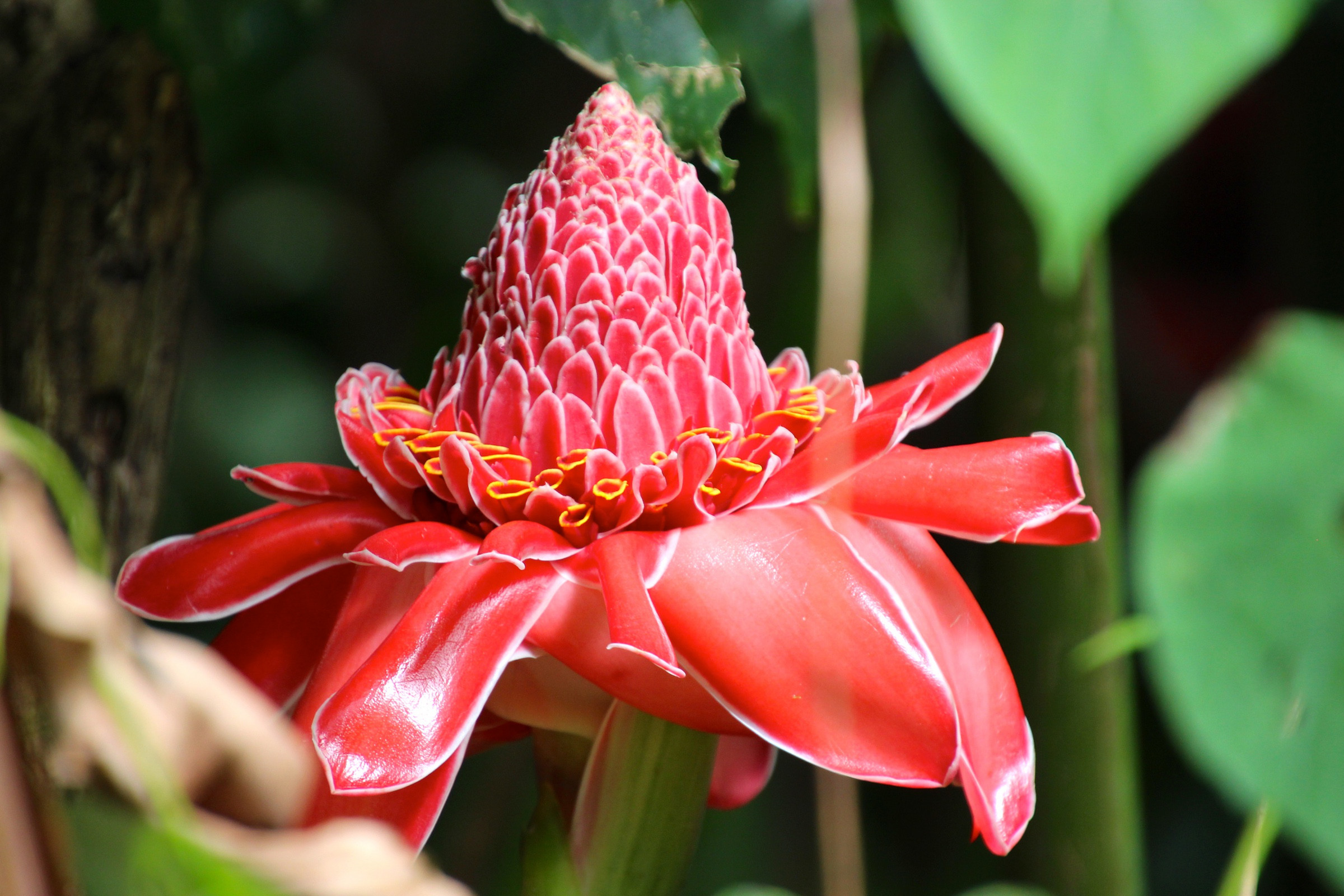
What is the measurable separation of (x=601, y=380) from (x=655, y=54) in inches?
4.0

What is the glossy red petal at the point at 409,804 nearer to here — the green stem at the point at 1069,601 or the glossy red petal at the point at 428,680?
the glossy red petal at the point at 428,680

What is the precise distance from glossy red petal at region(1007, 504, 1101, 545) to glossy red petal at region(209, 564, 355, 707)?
6.3 inches

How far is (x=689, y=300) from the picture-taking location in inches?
10.9

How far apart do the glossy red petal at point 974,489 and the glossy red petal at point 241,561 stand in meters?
0.11

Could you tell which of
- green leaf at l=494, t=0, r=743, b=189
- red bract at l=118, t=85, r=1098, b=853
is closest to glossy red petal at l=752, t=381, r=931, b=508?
red bract at l=118, t=85, r=1098, b=853

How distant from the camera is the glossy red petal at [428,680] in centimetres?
22

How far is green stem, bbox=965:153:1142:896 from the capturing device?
1.22 ft

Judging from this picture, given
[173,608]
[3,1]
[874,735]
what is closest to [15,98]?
[3,1]

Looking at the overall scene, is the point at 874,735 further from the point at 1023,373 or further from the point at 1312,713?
the point at 1023,373

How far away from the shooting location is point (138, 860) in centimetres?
16

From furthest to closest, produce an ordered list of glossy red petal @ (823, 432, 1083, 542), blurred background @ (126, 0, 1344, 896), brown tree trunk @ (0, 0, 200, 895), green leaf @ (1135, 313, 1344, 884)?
1. blurred background @ (126, 0, 1344, 896)
2. brown tree trunk @ (0, 0, 200, 895)
3. glossy red petal @ (823, 432, 1083, 542)
4. green leaf @ (1135, 313, 1344, 884)

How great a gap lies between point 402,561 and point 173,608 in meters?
0.07

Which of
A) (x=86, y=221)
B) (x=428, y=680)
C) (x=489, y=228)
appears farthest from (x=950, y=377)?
(x=489, y=228)

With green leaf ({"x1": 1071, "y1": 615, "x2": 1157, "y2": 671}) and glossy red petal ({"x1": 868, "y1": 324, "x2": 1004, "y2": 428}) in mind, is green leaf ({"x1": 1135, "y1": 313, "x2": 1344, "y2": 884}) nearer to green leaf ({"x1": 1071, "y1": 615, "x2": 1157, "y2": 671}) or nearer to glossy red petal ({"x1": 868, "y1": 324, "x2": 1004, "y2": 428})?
green leaf ({"x1": 1071, "y1": 615, "x2": 1157, "y2": 671})
